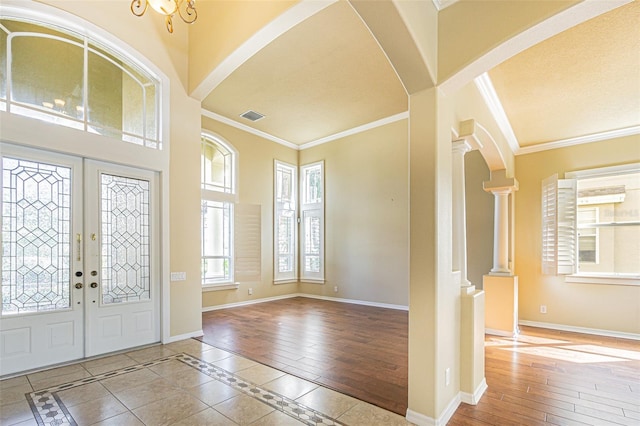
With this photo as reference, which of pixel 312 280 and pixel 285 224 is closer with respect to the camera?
pixel 312 280

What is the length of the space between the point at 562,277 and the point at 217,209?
6.50 m

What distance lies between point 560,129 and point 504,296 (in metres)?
2.80

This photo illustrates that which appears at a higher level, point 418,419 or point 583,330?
point 418,419

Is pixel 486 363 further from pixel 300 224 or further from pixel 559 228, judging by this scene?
pixel 300 224

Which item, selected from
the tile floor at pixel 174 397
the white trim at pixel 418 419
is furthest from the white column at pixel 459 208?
the tile floor at pixel 174 397

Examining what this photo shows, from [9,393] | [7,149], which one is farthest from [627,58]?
[9,393]

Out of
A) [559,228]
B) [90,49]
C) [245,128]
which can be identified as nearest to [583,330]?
[559,228]

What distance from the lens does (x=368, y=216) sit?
22.2 ft

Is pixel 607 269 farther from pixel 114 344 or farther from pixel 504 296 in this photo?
pixel 114 344

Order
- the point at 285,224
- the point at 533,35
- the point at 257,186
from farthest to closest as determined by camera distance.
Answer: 1. the point at 285,224
2. the point at 257,186
3. the point at 533,35

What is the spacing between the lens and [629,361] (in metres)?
3.78

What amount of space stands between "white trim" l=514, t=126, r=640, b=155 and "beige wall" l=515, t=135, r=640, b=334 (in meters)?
0.07

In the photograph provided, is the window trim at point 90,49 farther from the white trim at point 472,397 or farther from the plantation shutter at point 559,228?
the plantation shutter at point 559,228

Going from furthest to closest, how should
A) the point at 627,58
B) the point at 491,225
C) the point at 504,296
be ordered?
the point at 491,225
the point at 504,296
the point at 627,58
